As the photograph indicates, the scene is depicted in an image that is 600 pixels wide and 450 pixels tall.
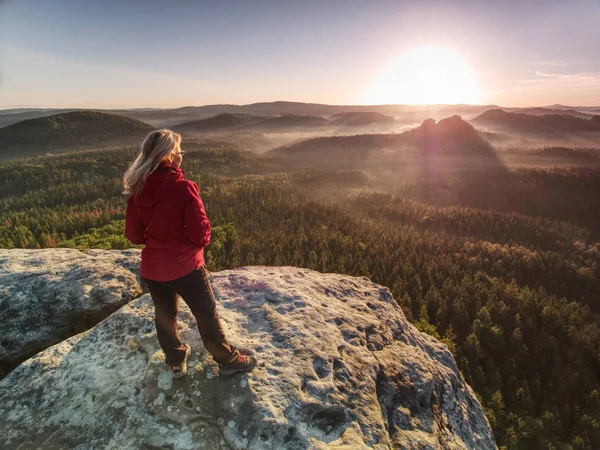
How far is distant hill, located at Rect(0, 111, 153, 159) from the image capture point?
61875 mm

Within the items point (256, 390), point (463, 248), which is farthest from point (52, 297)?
point (463, 248)

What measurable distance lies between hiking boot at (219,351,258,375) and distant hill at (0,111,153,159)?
68.9 m

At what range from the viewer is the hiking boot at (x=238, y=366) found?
3985 millimetres

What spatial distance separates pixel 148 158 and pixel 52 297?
191 inches

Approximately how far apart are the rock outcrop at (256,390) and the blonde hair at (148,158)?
2415 millimetres

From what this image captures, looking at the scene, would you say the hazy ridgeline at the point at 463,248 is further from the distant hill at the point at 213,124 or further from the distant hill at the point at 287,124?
the distant hill at the point at 287,124

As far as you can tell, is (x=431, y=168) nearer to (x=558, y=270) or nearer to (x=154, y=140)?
(x=558, y=270)

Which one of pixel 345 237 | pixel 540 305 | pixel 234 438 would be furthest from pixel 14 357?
pixel 540 305

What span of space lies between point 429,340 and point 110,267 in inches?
288

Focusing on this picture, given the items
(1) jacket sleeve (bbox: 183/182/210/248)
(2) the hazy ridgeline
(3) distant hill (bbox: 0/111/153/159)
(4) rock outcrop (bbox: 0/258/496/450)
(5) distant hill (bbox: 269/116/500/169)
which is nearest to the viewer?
(1) jacket sleeve (bbox: 183/182/210/248)

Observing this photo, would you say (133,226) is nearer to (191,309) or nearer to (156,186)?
(156,186)

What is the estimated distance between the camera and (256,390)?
12.6ft

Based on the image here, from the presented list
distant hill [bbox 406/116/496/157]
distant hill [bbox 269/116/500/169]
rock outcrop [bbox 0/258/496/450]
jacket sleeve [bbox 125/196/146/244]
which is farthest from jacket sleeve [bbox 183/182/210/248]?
distant hill [bbox 406/116/496/157]

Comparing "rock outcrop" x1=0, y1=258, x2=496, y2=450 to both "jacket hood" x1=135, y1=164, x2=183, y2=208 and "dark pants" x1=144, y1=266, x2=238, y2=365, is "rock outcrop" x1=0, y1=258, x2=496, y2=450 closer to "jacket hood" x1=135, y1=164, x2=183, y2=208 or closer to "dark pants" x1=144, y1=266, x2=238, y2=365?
"dark pants" x1=144, y1=266, x2=238, y2=365
